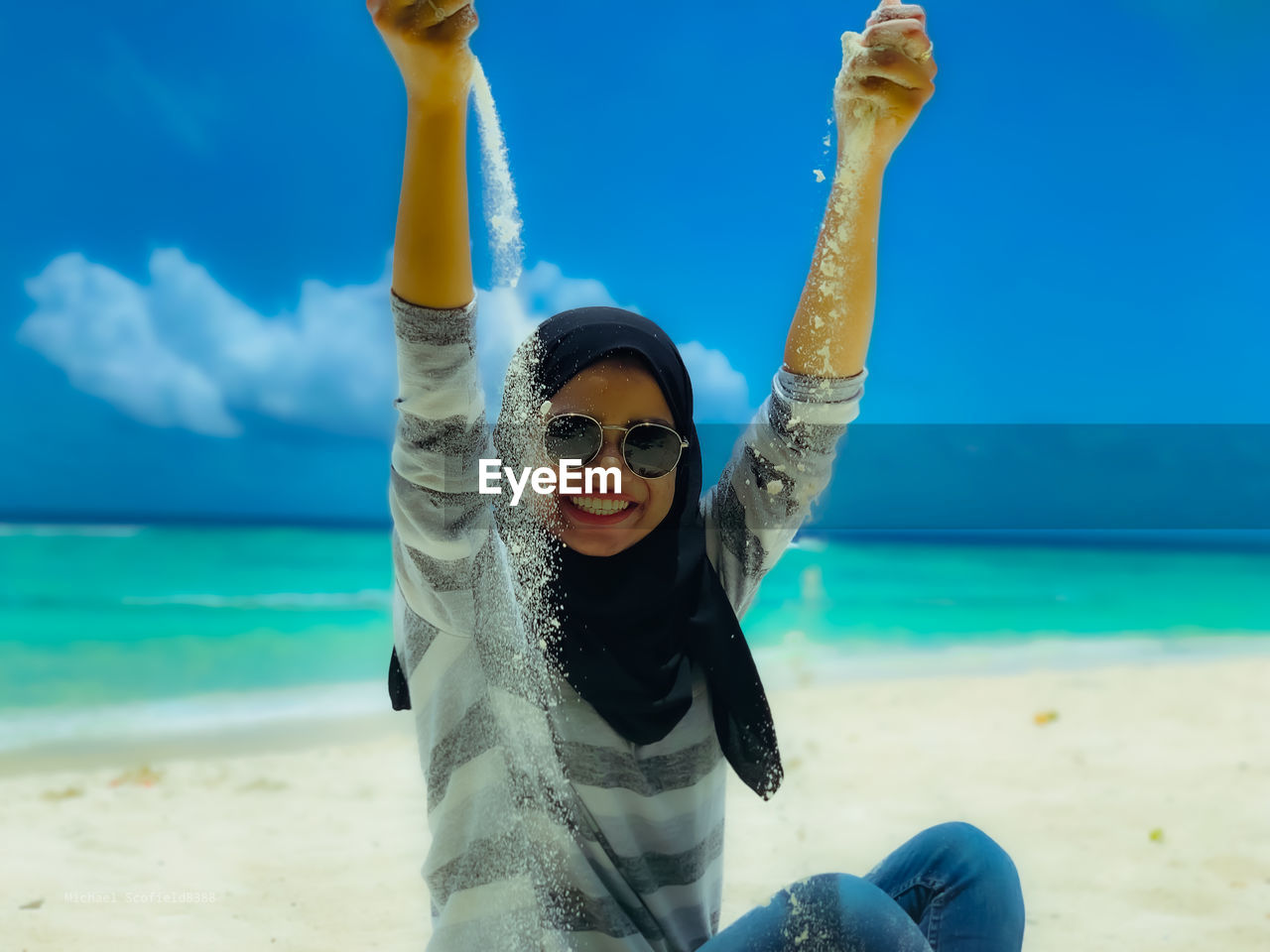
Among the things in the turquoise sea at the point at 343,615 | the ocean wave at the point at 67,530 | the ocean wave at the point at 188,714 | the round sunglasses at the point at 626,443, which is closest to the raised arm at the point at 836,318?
the round sunglasses at the point at 626,443

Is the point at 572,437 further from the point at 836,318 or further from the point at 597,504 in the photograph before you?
the point at 836,318

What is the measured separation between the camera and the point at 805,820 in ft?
Answer: 5.08

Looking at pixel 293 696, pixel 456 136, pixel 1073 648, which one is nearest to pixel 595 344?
pixel 456 136

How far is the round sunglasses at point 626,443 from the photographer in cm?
92

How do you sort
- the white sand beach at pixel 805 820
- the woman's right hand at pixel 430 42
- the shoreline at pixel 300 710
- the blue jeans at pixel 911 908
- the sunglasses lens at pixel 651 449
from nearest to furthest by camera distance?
the woman's right hand at pixel 430 42
the blue jeans at pixel 911 908
the sunglasses lens at pixel 651 449
the white sand beach at pixel 805 820
the shoreline at pixel 300 710

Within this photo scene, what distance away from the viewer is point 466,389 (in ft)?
2.70

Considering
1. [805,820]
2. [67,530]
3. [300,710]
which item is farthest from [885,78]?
[67,530]

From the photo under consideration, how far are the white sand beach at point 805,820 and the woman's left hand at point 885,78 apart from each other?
71 centimetres

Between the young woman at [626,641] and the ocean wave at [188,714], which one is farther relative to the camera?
the ocean wave at [188,714]

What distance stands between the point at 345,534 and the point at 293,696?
575 centimetres

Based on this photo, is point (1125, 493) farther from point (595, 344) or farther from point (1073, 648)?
point (595, 344)

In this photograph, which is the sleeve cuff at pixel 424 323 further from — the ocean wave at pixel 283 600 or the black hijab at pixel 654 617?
the ocean wave at pixel 283 600

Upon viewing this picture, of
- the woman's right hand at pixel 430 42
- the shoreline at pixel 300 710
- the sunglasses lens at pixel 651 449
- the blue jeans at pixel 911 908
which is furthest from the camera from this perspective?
the shoreline at pixel 300 710

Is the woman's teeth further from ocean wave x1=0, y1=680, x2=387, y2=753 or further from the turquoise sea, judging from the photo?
ocean wave x1=0, y1=680, x2=387, y2=753
